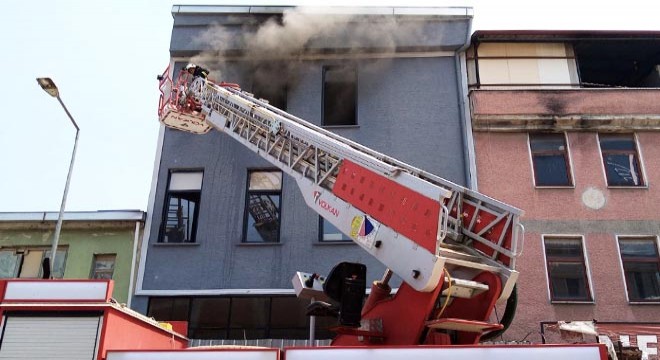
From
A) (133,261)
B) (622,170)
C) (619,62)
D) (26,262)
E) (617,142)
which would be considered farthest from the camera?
(619,62)

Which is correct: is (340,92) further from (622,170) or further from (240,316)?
(622,170)

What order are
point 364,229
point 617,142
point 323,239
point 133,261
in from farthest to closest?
point 617,142 → point 133,261 → point 323,239 → point 364,229

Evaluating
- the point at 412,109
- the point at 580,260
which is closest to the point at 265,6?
the point at 412,109

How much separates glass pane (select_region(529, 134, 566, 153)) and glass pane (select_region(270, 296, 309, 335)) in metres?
A: 6.77

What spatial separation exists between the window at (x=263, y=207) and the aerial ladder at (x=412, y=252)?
19.8 ft

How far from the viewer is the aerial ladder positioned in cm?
610

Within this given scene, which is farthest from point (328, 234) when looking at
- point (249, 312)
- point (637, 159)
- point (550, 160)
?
point (637, 159)

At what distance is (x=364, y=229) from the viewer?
7.09 meters

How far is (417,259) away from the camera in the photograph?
621 cm

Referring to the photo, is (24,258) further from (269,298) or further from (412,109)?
(412,109)

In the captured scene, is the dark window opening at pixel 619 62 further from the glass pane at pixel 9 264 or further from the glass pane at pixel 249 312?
the glass pane at pixel 9 264

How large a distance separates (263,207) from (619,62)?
423 inches

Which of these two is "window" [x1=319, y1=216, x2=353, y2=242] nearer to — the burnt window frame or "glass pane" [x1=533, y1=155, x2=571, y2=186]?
the burnt window frame

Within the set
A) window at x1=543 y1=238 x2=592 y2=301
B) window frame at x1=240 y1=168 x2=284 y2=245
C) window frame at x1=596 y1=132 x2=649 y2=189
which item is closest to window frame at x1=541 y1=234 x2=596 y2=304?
window at x1=543 y1=238 x2=592 y2=301
